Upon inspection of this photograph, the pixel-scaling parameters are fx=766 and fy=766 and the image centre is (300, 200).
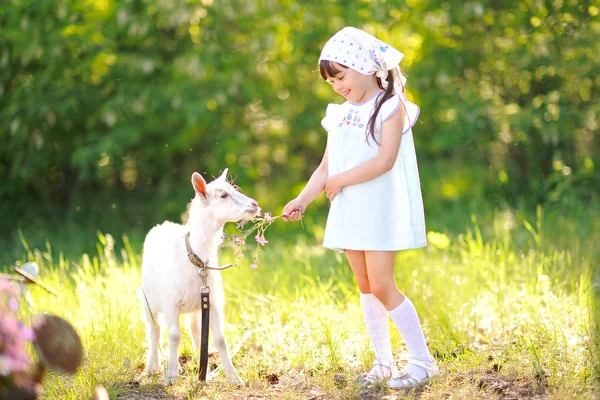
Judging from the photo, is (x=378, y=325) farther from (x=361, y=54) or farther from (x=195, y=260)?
(x=361, y=54)

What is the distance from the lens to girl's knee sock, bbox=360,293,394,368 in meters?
3.81

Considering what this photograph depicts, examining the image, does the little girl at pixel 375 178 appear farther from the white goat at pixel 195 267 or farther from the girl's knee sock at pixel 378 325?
the white goat at pixel 195 267

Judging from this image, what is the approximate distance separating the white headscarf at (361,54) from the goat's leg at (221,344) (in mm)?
1361

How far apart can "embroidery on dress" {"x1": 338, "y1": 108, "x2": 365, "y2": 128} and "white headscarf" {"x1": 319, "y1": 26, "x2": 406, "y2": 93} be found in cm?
20

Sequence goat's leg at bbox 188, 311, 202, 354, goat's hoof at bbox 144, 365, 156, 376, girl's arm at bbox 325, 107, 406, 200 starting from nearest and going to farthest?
girl's arm at bbox 325, 107, 406, 200 < goat's hoof at bbox 144, 365, 156, 376 < goat's leg at bbox 188, 311, 202, 354

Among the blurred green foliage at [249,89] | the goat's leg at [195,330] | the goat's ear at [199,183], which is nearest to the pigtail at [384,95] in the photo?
the goat's ear at [199,183]

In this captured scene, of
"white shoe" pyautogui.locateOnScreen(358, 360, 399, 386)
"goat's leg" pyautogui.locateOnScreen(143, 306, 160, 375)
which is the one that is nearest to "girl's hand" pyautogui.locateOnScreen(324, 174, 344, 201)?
"white shoe" pyautogui.locateOnScreen(358, 360, 399, 386)

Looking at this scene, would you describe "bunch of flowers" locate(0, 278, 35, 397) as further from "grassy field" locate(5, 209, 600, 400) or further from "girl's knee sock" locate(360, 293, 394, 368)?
"girl's knee sock" locate(360, 293, 394, 368)

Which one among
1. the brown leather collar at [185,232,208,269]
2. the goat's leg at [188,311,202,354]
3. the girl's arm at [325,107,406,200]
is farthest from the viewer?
the goat's leg at [188,311,202,354]

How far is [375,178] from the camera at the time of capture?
3.56 m

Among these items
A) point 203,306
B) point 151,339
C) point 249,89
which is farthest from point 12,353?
point 249,89

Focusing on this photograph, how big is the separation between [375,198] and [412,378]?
2.88ft

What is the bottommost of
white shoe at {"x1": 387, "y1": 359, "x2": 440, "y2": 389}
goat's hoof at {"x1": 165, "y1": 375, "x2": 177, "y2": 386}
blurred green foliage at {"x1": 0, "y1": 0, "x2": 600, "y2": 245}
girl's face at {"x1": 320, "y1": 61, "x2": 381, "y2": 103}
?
white shoe at {"x1": 387, "y1": 359, "x2": 440, "y2": 389}

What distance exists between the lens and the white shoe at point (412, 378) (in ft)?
11.8
